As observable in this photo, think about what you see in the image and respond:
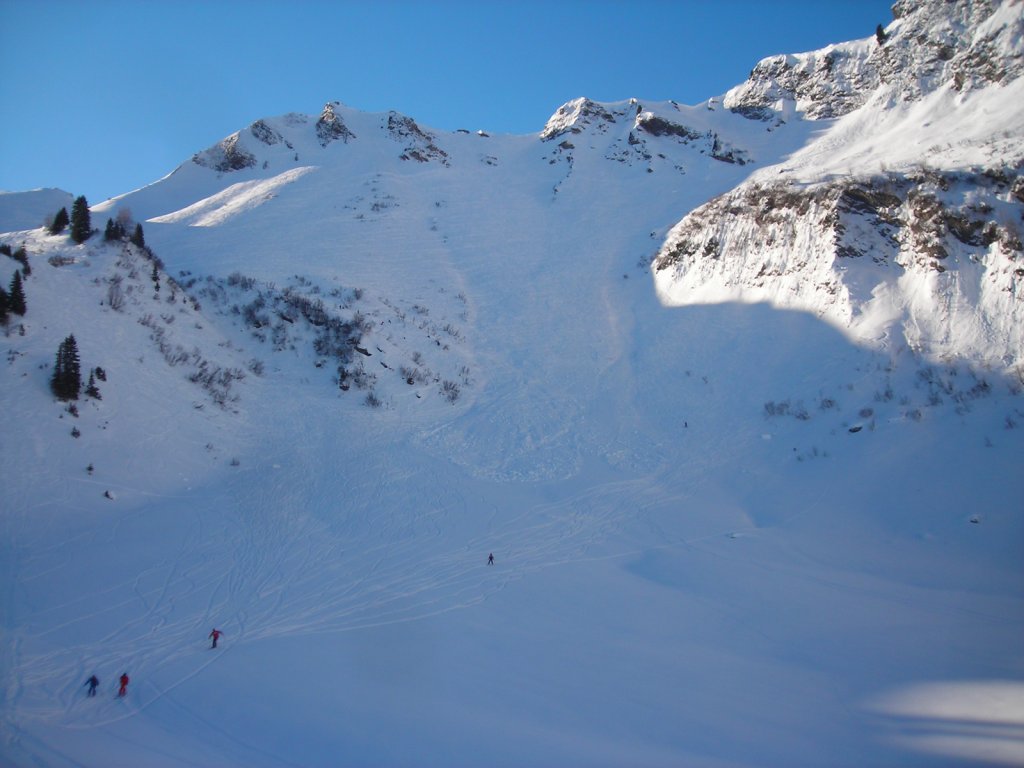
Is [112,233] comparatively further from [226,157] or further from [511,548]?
[226,157]

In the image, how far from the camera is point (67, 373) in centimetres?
1438

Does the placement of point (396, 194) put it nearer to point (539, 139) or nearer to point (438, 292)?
point (438, 292)

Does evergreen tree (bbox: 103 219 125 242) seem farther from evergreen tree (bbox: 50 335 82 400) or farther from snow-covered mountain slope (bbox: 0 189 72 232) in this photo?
evergreen tree (bbox: 50 335 82 400)

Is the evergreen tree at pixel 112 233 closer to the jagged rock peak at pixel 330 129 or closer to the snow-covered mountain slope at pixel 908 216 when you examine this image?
the snow-covered mountain slope at pixel 908 216

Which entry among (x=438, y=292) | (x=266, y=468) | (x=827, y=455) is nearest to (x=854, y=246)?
(x=827, y=455)

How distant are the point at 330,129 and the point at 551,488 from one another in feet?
166

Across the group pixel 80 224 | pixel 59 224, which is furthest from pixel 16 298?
pixel 59 224

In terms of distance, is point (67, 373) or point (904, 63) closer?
point (67, 373)

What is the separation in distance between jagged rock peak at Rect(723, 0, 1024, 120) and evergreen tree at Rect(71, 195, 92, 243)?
146 feet

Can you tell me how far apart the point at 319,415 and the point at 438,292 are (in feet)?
45.4

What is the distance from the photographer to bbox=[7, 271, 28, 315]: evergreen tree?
50.8 feet

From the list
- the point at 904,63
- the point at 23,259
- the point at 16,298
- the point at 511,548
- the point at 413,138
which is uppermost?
the point at 413,138

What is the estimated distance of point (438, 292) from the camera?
102ft

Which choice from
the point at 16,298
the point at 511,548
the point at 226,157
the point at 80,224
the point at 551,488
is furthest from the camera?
the point at 226,157
